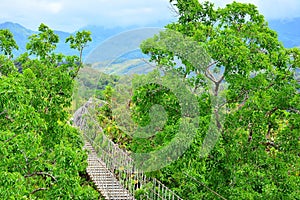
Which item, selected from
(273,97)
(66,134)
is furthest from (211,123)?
(66,134)

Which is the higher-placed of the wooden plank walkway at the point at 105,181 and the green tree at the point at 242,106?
the green tree at the point at 242,106

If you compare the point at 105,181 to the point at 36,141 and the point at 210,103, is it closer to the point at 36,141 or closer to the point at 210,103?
the point at 210,103

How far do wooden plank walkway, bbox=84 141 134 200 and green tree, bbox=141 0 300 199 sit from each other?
1.83 meters

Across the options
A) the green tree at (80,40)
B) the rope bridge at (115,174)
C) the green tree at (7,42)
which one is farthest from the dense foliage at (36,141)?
the green tree at (80,40)

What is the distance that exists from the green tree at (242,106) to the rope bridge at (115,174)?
2.53 ft

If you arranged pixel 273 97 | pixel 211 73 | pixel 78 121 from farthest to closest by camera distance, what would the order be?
pixel 78 121, pixel 211 73, pixel 273 97

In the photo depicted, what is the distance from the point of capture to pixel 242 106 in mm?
7809

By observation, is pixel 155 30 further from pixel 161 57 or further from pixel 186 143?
pixel 186 143

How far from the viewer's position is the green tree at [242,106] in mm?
7367

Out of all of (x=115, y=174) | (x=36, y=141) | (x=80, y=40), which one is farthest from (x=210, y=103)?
(x=115, y=174)

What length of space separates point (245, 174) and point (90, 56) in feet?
17.7

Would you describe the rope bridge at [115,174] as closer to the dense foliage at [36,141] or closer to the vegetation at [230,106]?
the vegetation at [230,106]

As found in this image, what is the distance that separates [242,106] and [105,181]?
4125mm

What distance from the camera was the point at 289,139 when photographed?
763 cm
